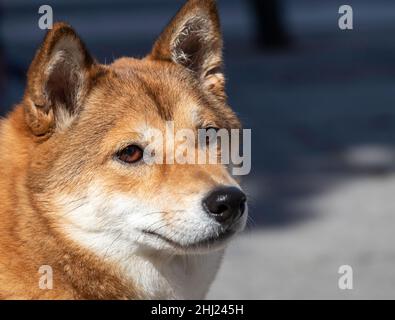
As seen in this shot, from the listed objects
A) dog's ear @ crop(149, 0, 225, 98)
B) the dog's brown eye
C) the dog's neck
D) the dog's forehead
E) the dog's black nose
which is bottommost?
the dog's neck

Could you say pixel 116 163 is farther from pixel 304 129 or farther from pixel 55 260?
pixel 304 129

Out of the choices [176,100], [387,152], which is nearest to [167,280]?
[176,100]

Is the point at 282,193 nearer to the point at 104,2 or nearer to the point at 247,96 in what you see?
the point at 247,96

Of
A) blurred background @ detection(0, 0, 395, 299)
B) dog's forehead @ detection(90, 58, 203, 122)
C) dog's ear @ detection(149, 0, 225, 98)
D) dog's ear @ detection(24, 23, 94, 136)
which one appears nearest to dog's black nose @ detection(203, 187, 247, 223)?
dog's forehead @ detection(90, 58, 203, 122)

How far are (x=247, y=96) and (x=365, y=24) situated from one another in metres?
6.18

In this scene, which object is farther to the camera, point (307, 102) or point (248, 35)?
point (248, 35)

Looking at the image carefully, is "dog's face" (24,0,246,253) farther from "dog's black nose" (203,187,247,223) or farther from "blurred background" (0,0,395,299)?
"blurred background" (0,0,395,299)

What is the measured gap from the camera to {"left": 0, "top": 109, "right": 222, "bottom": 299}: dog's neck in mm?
4090

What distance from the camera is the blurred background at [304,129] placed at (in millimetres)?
7816

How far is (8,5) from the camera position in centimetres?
2480

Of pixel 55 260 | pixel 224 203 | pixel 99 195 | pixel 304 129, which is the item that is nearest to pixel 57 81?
pixel 99 195

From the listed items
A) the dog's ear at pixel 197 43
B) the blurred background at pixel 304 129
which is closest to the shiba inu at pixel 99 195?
the dog's ear at pixel 197 43

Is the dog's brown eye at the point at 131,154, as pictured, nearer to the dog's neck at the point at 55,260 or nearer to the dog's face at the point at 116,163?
the dog's face at the point at 116,163

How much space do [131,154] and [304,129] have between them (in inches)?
309
